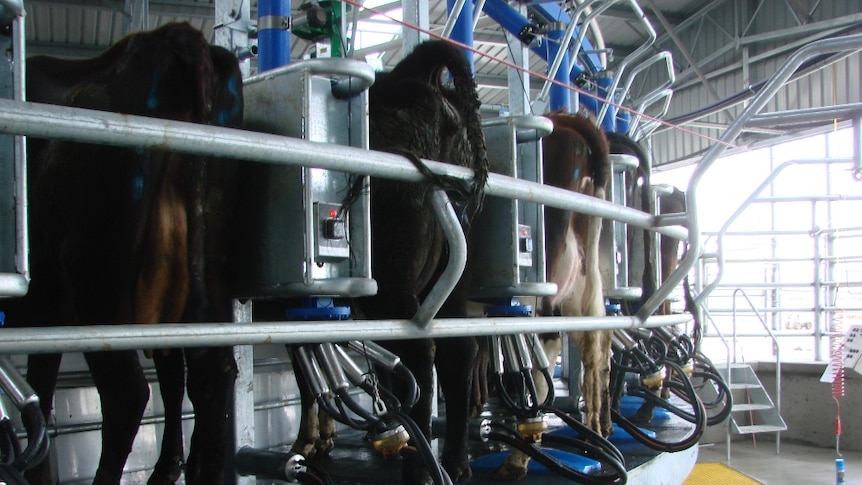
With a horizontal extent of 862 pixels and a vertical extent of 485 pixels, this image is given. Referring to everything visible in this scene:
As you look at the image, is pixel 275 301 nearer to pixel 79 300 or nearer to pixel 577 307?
pixel 79 300

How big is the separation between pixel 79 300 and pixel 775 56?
12.2 meters

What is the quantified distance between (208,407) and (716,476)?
6.21 metres

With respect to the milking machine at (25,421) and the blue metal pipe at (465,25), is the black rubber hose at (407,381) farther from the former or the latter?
the blue metal pipe at (465,25)

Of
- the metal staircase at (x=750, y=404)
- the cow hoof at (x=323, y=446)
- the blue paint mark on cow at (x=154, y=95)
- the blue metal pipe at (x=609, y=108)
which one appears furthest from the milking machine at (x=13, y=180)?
the metal staircase at (x=750, y=404)

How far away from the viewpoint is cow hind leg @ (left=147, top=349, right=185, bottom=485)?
2264 millimetres

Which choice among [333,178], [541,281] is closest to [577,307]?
[541,281]

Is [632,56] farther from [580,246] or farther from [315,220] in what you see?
[315,220]

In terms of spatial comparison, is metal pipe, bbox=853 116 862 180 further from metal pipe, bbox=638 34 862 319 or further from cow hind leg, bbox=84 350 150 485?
cow hind leg, bbox=84 350 150 485

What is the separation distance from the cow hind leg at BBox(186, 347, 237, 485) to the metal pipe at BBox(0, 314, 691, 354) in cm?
61

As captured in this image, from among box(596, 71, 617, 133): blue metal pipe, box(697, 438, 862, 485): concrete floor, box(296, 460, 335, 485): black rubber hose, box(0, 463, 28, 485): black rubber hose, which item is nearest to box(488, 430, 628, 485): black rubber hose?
box(296, 460, 335, 485): black rubber hose

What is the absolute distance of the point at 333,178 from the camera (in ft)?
6.32

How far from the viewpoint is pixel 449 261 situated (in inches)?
67.7

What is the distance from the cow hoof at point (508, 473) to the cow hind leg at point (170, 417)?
4.26 ft

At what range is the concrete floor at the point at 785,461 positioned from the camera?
23.7 feet
